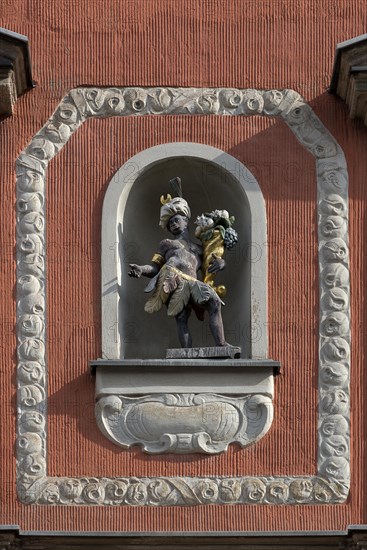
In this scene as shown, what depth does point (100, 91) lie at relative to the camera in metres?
22.4

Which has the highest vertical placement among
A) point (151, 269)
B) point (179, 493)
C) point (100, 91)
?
point (100, 91)

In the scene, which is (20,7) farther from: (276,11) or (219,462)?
(219,462)

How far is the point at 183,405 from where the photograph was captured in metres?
21.6

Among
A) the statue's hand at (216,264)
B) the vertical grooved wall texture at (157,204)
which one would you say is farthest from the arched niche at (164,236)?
the statue's hand at (216,264)

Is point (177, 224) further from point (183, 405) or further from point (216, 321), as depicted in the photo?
point (183, 405)

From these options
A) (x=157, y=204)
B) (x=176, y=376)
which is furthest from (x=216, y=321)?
(x=157, y=204)

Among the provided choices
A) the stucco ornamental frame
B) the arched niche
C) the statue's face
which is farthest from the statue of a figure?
the stucco ornamental frame

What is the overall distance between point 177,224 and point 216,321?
816mm

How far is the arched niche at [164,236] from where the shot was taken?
21953mm

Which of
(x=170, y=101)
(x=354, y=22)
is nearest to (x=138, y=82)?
(x=170, y=101)

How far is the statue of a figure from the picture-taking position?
72.0 ft

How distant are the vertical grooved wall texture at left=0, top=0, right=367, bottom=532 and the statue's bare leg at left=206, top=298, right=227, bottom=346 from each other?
1.20 ft

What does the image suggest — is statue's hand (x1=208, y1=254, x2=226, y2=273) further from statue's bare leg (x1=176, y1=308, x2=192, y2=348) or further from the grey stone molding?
the grey stone molding

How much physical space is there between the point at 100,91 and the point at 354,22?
1.99 meters
